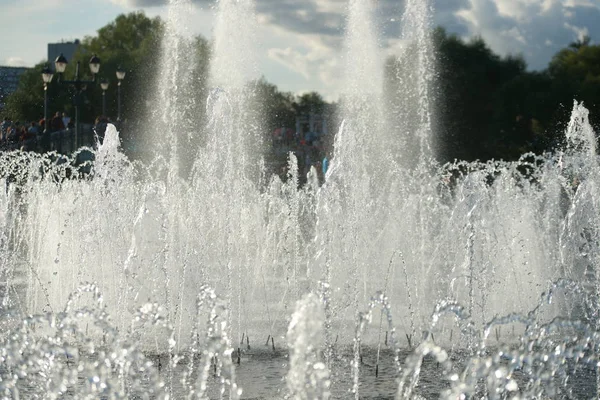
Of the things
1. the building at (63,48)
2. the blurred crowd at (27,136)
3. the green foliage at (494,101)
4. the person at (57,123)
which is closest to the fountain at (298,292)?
the blurred crowd at (27,136)

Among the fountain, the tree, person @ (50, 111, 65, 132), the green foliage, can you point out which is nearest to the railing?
person @ (50, 111, 65, 132)

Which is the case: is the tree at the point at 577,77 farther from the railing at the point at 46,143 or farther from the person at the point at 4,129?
the person at the point at 4,129

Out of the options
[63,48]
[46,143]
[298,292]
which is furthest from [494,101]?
[63,48]

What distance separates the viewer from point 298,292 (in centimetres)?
1005

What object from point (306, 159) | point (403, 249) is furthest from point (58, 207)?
point (306, 159)

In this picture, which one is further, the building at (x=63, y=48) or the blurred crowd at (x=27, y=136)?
the building at (x=63, y=48)

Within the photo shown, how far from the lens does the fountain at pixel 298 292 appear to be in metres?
5.98

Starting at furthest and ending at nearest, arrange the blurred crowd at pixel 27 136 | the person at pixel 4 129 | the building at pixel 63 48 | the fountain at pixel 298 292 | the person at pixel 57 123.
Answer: the building at pixel 63 48, the person at pixel 57 123, the blurred crowd at pixel 27 136, the person at pixel 4 129, the fountain at pixel 298 292

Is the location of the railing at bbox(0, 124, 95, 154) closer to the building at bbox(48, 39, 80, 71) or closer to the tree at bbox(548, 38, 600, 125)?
the tree at bbox(548, 38, 600, 125)

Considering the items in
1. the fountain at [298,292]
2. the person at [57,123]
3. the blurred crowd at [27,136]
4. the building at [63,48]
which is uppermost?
the building at [63,48]

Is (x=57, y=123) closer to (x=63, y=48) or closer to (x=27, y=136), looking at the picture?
(x=27, y=136)

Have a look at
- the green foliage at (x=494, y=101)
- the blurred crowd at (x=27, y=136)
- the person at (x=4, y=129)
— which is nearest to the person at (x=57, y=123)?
the blurred crowd at (x=27, y=136)

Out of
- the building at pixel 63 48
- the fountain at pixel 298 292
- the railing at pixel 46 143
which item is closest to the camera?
the fountain at pixel 298 292

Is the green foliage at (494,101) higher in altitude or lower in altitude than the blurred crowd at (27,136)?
higher
